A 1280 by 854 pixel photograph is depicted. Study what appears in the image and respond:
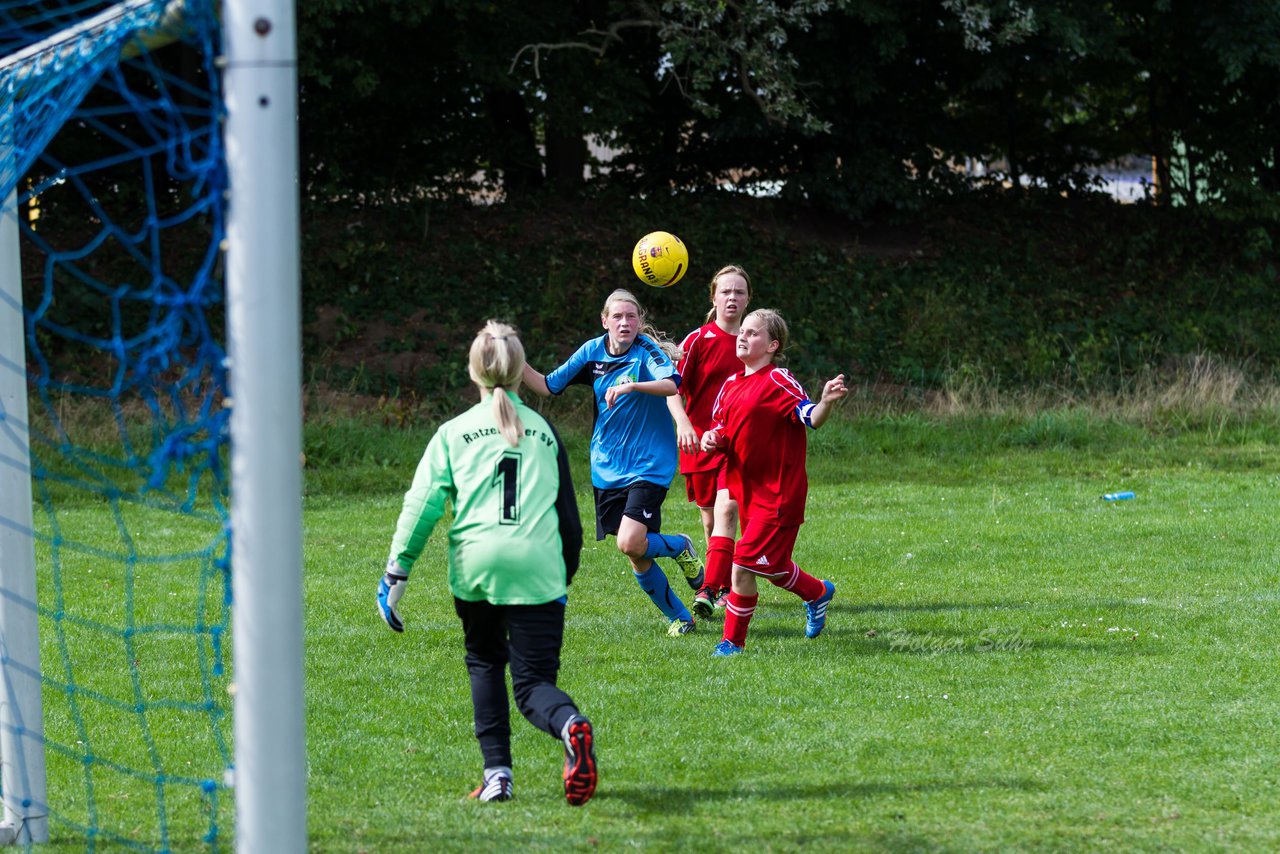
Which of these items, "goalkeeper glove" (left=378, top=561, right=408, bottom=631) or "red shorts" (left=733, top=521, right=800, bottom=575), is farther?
"red shorts" (left=733, top=521, right=800, bottom=575)

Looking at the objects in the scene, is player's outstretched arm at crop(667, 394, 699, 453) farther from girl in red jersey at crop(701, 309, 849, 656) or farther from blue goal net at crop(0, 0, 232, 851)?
blue goal net at crop(0, 0, 232, 851)

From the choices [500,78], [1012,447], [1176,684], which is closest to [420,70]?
[500,78]

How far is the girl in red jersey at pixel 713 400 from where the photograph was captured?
7992mm

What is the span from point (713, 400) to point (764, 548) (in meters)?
1.56

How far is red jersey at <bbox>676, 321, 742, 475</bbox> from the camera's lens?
27.0 feet

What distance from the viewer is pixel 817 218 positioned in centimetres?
2166

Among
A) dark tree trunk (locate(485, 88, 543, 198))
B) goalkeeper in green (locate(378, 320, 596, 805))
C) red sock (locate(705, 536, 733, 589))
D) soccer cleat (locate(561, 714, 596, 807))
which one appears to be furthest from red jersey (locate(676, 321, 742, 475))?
dark tree trunk (locate(485, 88, 543, 198))

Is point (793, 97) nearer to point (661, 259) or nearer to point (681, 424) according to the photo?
point (661, 259)

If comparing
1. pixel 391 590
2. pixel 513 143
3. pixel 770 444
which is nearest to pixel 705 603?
pixel 770 444

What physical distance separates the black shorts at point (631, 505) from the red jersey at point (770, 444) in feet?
1.87

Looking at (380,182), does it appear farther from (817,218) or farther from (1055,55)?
(1055,55)

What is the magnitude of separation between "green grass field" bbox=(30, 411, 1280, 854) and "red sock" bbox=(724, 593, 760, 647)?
102mm

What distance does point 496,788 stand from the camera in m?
4.90

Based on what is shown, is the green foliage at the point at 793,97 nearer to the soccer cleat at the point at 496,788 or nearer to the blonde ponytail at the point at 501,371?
the blonde ponytail at the point at 501,371
